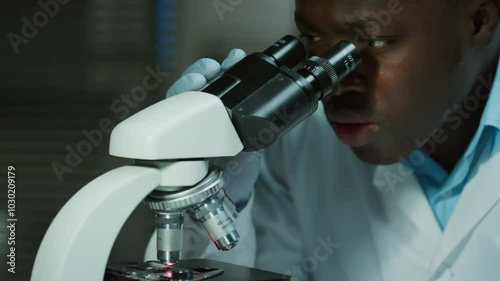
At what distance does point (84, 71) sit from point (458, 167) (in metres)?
0.90

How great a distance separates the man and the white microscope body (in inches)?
9.4

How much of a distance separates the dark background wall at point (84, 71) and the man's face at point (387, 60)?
0.62 m

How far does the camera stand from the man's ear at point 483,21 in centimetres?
120

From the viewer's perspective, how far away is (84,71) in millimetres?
1740

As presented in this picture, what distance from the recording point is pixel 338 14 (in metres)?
1.12

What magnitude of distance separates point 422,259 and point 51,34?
982mm

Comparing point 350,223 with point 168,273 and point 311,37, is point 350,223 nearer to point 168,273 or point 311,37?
point 311,37

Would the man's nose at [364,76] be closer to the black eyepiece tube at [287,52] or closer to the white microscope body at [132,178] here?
the black eyepiece tube at [287,52]

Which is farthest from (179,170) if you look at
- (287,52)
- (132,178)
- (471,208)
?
(471,208)

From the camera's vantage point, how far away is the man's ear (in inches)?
47.4

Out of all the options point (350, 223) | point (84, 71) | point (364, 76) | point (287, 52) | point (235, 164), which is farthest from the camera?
point (84, 71)

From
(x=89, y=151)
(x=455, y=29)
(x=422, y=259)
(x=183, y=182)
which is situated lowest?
(x=422, y=259)

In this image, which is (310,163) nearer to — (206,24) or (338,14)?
(338,14)

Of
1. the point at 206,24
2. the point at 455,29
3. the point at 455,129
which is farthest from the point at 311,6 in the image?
the point at 206,24
